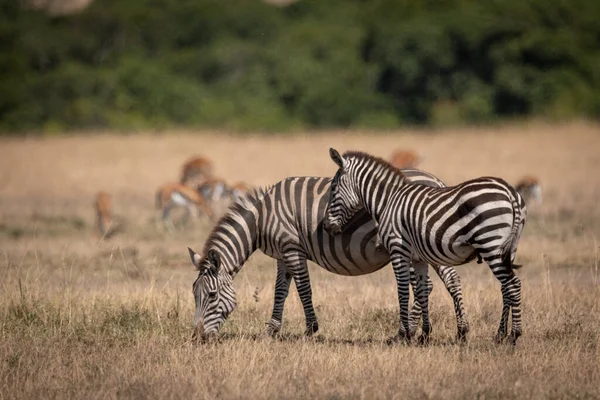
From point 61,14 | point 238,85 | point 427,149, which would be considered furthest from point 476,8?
point 61,14

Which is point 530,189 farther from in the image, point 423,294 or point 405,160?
point 423,294

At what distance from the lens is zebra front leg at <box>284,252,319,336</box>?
32.5 ft

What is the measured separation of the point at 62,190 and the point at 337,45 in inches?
1208

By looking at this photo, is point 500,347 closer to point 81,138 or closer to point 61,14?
Answer: point 81,138

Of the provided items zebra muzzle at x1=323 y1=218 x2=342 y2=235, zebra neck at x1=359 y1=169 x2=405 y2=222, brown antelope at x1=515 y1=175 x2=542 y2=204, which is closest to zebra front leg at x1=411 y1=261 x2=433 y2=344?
zebra neck at x1=359 y1=169 x2=405 y2=222

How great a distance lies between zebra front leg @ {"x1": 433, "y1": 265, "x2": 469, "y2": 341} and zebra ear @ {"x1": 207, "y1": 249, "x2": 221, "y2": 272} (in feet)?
7.02

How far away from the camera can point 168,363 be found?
8.73 meters

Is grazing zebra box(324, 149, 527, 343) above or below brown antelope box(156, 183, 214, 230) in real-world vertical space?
below

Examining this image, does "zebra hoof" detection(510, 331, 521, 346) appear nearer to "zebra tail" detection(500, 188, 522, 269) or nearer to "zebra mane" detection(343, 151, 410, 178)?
"zebra tail" detection(500, 188, 522, 269)

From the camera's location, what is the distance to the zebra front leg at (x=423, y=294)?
31.7ft

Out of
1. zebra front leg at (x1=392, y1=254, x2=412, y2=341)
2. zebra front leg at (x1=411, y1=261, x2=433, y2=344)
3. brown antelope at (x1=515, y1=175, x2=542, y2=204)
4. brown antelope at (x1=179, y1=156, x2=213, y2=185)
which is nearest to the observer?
zebra front leg at (x1=392, y1=254, x2=412, y2=341)

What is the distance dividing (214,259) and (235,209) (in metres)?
0.80

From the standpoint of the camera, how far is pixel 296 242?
32.8ft

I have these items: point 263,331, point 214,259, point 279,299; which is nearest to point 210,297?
point 214,259
